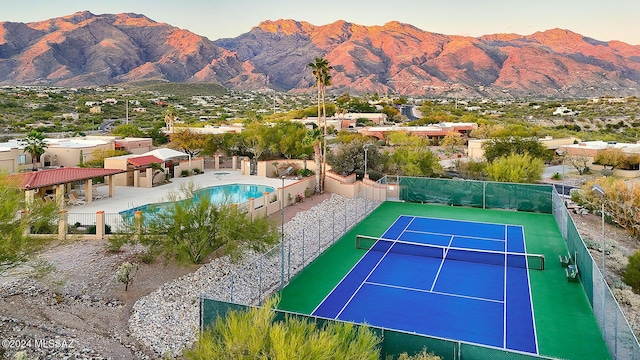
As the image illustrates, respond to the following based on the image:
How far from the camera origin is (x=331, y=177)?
40406mm

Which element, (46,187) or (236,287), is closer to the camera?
(236,287)

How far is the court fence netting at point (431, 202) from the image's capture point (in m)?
12.2

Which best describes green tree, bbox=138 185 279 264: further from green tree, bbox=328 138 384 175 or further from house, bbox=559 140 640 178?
house, bbox=559 140 640 178

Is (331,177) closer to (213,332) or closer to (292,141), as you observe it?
(292,141)

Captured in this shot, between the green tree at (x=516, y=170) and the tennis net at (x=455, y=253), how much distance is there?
16946 mm

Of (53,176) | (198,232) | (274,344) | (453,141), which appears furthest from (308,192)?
(453,141)

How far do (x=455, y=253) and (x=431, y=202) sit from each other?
13620mm

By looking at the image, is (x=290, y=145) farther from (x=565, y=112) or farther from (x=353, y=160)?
(x=565, y=112)

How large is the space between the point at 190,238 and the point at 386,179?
21668mm

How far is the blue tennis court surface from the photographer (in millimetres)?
16734

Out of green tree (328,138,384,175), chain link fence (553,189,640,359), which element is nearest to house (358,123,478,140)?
green tree (328,138,384,175)

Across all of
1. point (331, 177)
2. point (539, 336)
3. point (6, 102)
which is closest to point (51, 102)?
point (6, 102)

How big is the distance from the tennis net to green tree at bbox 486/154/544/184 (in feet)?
55.6

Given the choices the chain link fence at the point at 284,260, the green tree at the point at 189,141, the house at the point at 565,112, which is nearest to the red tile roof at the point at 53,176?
the chain link fence at the point at 284,260
